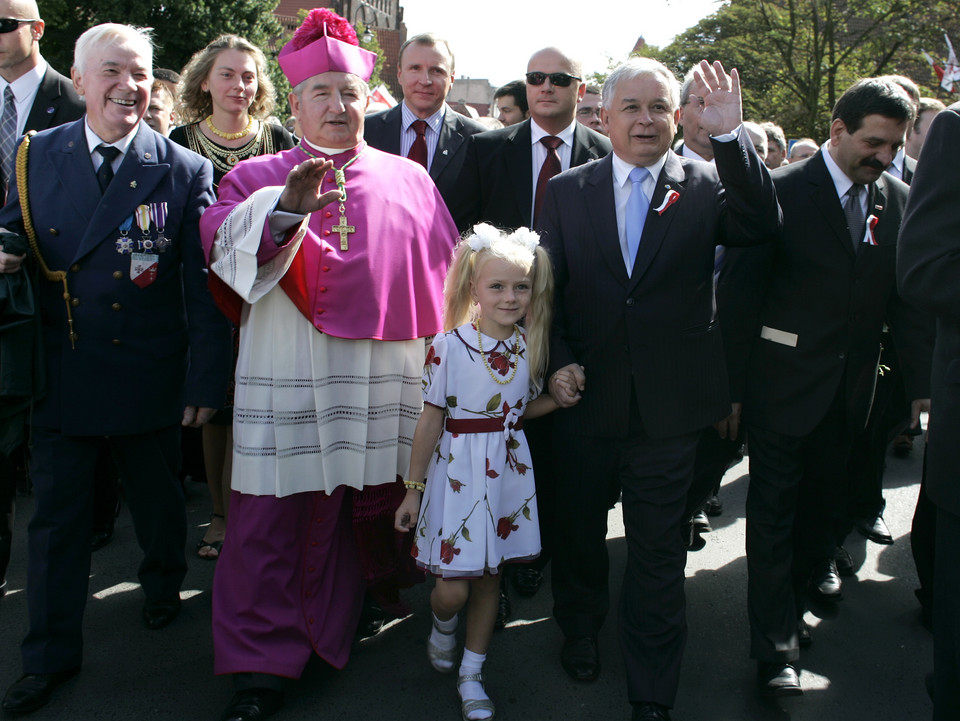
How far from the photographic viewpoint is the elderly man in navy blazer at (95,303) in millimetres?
3100

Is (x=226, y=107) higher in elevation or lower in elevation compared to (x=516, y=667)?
higher

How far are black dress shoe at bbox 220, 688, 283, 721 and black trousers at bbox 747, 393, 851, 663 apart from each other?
1.75m

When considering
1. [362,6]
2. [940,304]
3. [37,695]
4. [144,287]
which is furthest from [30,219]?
[362,6]

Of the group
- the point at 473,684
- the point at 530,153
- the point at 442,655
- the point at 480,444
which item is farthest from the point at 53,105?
the point at 473,684

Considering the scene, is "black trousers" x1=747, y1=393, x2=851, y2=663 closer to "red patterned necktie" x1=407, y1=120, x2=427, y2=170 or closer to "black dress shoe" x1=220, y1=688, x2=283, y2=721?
"black dress shoe" x1=220, y1=688, x2=283, y2=721

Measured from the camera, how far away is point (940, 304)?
2090mm

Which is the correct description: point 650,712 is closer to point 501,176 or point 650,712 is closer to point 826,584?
point 826,584

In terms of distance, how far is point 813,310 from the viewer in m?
3.19

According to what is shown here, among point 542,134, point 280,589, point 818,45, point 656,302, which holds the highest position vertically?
point 818,45

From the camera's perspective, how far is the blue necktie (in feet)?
10.2

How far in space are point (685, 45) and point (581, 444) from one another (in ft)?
105

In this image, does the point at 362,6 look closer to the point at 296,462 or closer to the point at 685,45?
the point at 685,45

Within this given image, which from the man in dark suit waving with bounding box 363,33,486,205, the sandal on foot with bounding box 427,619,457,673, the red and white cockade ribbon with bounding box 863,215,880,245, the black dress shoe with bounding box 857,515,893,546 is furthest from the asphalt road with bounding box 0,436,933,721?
the man in dark suit waving with bounding box 363,33,486,205

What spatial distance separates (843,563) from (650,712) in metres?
1.88
